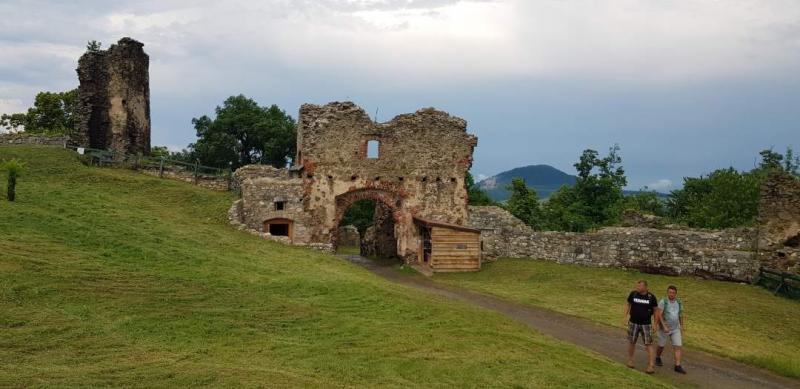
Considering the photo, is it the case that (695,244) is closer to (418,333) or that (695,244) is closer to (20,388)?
(418,333)

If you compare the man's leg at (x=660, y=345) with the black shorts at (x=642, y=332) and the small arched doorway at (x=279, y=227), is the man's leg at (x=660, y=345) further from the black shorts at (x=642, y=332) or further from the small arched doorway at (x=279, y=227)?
the small arched doorway at (x=279, y=227)

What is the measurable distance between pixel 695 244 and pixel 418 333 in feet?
56.1

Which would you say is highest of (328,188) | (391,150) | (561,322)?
(391,150)

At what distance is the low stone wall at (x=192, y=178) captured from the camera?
3478cm

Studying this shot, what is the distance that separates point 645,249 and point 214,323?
20146mm

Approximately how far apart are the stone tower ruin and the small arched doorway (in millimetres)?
12849

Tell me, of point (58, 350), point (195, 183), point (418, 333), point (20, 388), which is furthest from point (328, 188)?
point (20, 388)

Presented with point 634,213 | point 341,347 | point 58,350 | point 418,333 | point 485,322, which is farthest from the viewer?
point 634,213

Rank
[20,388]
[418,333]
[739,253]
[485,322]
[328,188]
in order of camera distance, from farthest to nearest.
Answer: [328,188]
[739,253]
[485,322]
[418,333]
[20,388]

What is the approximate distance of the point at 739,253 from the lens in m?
26.5

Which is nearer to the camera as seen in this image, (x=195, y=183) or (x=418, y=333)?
(x=418, y=333)

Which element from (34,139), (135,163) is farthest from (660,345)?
(34,139)

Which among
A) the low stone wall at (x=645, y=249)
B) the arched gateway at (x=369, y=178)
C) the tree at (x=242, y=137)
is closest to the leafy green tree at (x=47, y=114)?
the tree at (x=242, y=137)

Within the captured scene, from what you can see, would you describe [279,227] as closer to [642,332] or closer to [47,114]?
[642,332]
